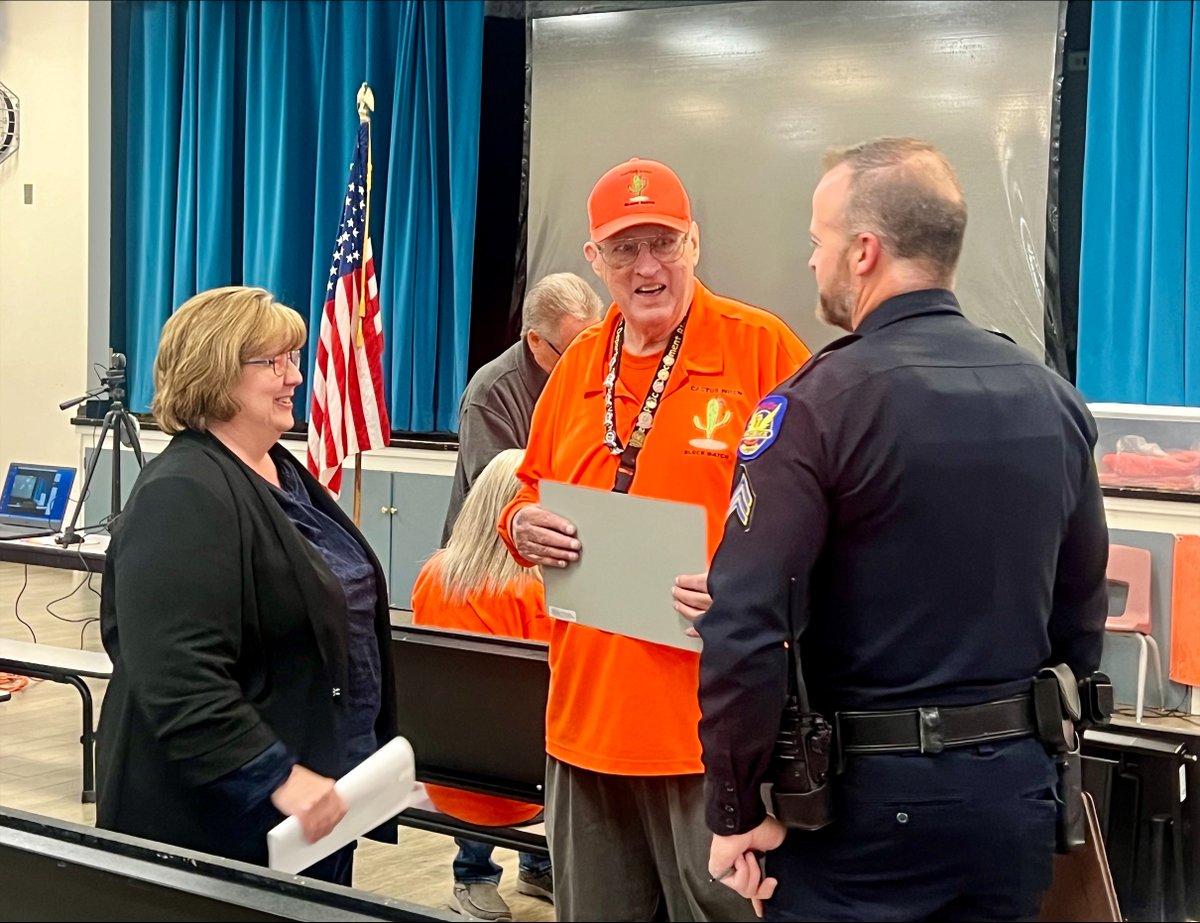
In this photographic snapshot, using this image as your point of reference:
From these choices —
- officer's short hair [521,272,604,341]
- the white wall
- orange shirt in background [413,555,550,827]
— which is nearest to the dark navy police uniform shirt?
orange shirt in background [413,555,550,827]

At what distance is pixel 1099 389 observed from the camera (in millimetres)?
5586

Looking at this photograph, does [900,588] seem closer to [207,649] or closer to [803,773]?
[803,773]

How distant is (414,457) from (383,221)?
1.33 m

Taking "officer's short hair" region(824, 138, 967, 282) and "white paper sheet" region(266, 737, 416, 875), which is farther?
"white paper sheet" region(266, 737, 416, 875)

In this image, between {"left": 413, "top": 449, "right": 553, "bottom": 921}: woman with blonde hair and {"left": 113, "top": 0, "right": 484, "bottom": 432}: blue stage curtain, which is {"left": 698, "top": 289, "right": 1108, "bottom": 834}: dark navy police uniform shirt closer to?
{"left": 413, "top": 449, "right": 553, "bottom": 921}: woman with blonde hair

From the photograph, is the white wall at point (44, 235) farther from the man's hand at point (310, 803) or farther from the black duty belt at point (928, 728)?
the black duty belt at point (928, 728)

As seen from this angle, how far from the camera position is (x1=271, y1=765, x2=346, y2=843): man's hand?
1.84m

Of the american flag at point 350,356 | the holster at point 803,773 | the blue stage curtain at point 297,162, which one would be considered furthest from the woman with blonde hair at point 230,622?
the blue stage curtain at point 297,162

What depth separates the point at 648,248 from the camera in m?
2.22

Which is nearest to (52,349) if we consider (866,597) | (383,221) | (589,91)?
(383,221)

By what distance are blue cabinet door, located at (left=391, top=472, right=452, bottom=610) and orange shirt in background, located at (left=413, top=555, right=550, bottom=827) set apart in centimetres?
360

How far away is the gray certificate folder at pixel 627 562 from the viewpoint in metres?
2.00

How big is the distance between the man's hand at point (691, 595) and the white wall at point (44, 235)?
22.3ft

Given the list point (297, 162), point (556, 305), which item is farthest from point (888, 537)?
point (297, 162)
